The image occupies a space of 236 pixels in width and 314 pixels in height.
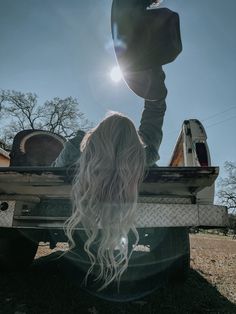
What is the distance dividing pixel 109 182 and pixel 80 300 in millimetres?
1587

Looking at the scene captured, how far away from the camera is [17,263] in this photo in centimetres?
389

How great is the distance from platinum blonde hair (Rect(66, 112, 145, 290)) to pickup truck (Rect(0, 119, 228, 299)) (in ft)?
A: 1.43

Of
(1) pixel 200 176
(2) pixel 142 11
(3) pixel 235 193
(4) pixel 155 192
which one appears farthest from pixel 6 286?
(3) pixel 235 193

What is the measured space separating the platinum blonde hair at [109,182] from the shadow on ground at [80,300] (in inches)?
41.0

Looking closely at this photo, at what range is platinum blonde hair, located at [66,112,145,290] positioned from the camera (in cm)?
193

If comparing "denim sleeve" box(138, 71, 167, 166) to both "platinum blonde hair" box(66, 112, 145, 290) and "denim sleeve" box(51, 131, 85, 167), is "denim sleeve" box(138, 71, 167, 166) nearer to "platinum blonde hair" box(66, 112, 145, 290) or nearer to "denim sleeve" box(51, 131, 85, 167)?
"denim sleeve" box(51, 131, 85, 167)

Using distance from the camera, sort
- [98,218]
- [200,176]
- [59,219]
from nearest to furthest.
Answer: [98,218] → [200,176] → [59,219]

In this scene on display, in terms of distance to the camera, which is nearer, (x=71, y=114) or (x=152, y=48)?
(x=152, y=48)

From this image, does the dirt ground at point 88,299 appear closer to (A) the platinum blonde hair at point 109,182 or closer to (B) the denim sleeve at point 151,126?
(A) the platinum blonde hair at point 109,182

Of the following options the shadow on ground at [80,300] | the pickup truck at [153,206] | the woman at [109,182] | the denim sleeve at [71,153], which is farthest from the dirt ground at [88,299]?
the denim sleeve at [71,153]

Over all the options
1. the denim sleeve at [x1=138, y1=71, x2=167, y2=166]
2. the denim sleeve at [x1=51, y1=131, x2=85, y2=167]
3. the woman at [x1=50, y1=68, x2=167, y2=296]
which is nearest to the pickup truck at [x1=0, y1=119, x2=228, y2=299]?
the denim sleeve at [x1=51, y1=131, x2=85, y2=167]

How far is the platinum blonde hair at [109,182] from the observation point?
193 centimetres

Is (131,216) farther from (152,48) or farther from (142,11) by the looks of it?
(142,11)

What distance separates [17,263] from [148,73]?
284 cm
